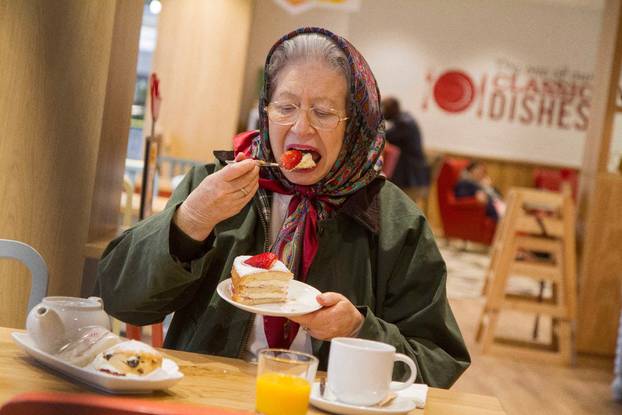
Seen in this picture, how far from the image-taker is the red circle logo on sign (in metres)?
13.3

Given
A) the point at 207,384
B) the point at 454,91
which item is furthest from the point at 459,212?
the point at 207,384

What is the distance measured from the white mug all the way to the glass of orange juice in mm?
58

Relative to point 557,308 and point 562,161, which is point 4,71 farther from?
point 562,161

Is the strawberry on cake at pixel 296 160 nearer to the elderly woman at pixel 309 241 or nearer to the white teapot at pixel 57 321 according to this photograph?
the elderly woman at pixel 309 241

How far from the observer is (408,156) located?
10047 mm

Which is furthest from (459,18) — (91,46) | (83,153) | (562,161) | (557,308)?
(83,153)

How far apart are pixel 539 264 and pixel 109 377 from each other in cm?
506

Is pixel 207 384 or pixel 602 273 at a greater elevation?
pixel 207 384

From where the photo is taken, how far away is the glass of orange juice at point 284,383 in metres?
1.14

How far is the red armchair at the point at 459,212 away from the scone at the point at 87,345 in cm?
1067

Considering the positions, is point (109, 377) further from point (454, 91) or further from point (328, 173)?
point (454, 91)

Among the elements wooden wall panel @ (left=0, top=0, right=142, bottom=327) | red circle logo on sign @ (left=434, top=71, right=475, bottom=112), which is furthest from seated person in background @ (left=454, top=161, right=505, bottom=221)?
wooden wall panel @ (left=0, top=0, right=142, bottom=327)

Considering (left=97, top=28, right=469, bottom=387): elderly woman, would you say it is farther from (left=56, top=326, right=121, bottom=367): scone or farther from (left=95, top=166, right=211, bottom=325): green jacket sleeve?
(left=56, top=326, right=121, bottom=367): scone

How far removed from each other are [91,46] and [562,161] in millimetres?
11838
